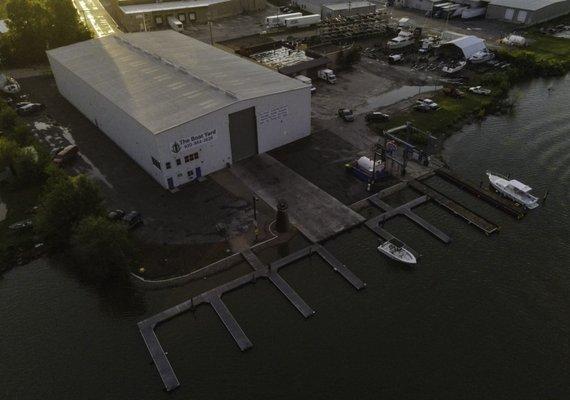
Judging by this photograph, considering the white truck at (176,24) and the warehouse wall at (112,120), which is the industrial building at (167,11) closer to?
the white truck at (176,24)

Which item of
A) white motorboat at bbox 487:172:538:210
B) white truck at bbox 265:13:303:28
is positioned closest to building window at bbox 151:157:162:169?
white motorboat at bbox 487:172:538:210

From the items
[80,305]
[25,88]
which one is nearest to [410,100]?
[80,305]

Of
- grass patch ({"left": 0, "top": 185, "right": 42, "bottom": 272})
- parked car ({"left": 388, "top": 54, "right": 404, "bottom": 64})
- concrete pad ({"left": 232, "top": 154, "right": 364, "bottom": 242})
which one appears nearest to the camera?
grass patch ({"left": 0, "top": 185, "right": 42, "bottom": 272})

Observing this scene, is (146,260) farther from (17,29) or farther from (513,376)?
(17,29)

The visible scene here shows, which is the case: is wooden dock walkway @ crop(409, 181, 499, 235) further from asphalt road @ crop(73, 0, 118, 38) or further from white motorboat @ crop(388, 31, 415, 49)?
asphalt road @ crop(73, 0, 118, 38)

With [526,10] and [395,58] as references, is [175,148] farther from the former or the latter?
[526,10]

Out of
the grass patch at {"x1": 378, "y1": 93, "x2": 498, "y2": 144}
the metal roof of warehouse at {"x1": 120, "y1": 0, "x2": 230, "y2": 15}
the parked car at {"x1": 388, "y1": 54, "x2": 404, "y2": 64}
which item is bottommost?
the grass patch at {"x1": 378, "y1": 93, "x2": 498, "y2": 144}
